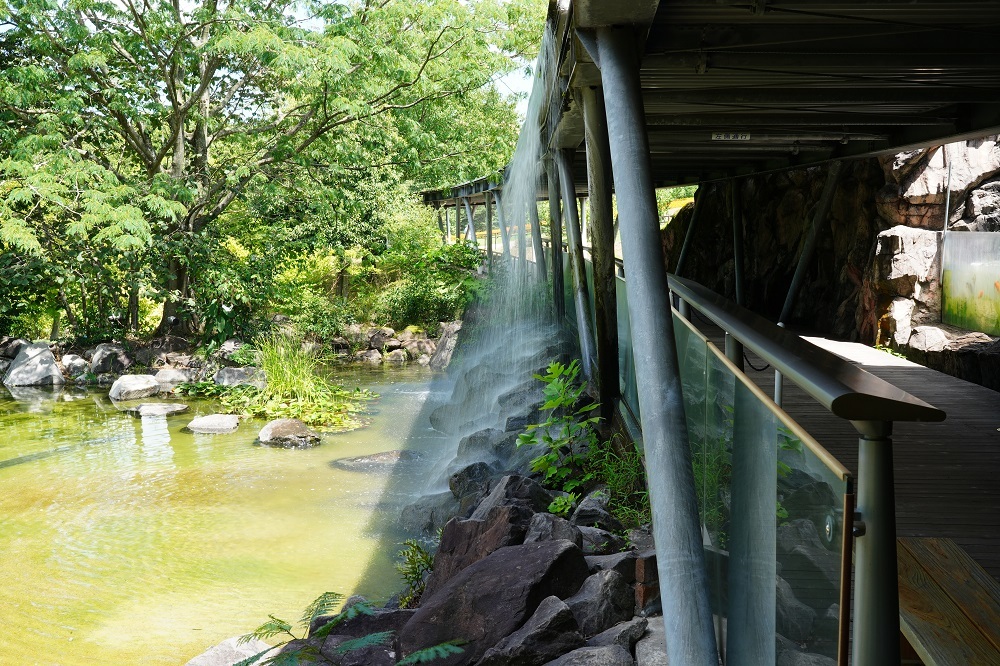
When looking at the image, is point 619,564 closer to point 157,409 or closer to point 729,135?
point 729,135

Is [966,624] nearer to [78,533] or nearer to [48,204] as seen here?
[78,533]

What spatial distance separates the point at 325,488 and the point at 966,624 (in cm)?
706

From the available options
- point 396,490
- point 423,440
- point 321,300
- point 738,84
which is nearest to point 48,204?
point 321,300

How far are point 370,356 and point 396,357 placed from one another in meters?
0.56

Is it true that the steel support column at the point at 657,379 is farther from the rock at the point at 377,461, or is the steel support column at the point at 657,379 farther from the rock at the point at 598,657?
the rock at the point at 377,461

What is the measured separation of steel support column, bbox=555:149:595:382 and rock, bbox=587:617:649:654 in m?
4.15

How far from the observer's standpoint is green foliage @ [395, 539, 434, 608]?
545cm

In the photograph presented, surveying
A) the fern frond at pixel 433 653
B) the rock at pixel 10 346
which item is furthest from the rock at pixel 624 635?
the rock at pixel 10 346

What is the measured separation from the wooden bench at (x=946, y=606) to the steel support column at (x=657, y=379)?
64 cm

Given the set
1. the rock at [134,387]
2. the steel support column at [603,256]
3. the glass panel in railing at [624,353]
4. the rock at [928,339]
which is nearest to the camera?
the steel support column at [603,256]

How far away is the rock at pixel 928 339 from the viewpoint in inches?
330

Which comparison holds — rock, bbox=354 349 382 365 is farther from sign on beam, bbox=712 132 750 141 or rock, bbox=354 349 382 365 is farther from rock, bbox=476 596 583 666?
rock, bbox=476 596 583 666

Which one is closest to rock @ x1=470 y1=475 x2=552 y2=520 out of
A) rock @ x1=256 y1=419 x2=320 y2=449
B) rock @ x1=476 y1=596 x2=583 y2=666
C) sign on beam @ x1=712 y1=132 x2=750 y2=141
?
rock @ x1=476 y1=596 x2=583 y2=666

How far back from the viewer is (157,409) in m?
12.7
